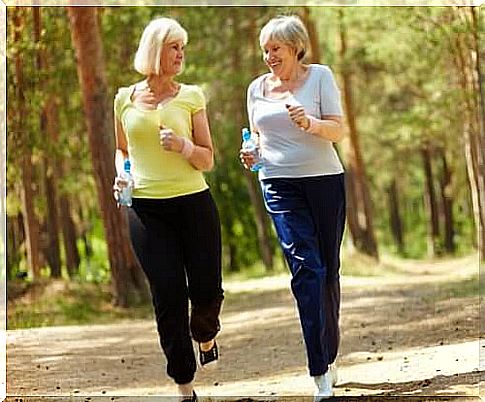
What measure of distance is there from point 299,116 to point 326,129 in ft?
0.28

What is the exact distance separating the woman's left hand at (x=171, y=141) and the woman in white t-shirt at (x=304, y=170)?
22 centimetres

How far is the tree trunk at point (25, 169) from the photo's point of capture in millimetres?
3842

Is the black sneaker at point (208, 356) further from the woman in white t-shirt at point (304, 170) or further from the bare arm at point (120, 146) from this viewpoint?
the bare arm at point (120, 146)

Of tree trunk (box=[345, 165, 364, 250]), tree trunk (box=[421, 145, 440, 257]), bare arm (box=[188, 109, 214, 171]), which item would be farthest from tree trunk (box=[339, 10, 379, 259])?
bare arm (box=[188, 109, 214, 171])

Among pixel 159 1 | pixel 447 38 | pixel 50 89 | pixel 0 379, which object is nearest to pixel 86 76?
pixel 50 89

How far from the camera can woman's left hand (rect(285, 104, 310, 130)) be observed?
90.7 inches

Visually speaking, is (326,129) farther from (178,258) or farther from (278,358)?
(278,358)

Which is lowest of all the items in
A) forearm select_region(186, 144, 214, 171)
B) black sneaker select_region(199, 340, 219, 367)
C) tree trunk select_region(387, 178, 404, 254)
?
tree trunk select_region(387, 178, 404, 254)

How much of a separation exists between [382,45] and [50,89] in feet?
9.74

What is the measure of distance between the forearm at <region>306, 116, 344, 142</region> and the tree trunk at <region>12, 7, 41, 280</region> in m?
1.78

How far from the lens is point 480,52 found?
412 centimetres

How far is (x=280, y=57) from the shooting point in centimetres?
239

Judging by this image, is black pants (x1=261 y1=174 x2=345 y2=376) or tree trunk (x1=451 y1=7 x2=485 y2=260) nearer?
black pants (x1=261 y1=174 x2=345 y2=376)

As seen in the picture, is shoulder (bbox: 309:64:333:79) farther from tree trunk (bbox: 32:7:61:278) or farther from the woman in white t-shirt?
tree trunk (bbox: 32:7:61:278)
